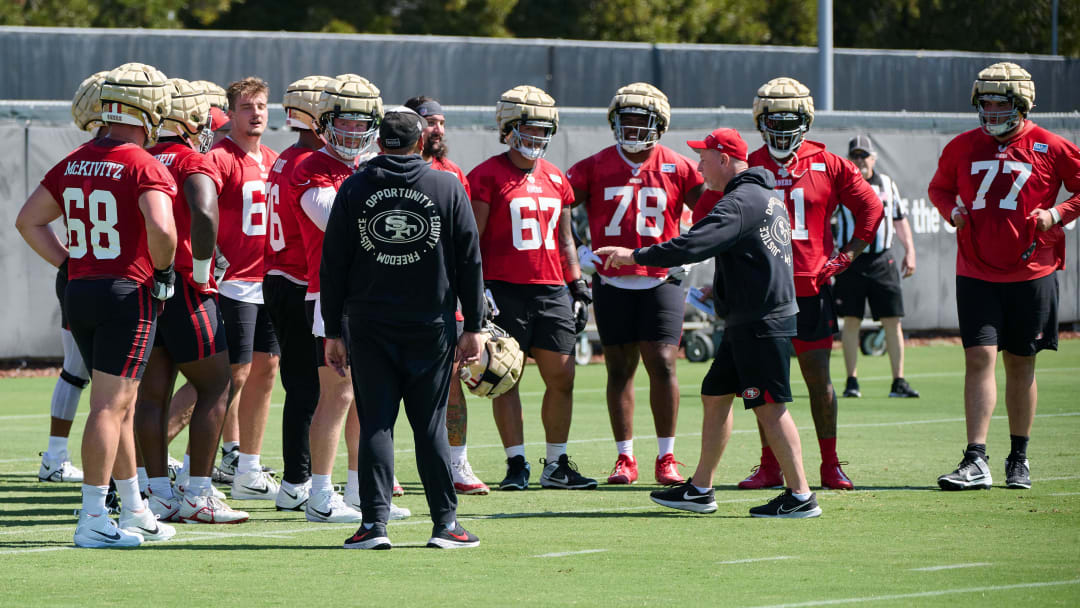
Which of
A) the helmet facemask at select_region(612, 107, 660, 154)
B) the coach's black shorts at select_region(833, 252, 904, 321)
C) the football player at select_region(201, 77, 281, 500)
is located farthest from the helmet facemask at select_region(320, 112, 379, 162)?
the coach's black shorts at select_region(833, 252, 904, 321)

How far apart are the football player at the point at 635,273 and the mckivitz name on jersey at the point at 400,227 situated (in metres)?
2.88

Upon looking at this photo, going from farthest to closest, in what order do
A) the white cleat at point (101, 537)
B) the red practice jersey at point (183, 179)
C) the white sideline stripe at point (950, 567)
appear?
1. the red practice jersey at point (183, 179)
2. the white cleat at point (101, 537)
3. the white sideline stripe at point (950, 567)

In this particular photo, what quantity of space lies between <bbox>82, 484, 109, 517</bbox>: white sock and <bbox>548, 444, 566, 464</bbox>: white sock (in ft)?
10.6

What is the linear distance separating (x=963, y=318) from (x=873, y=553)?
2915 mm

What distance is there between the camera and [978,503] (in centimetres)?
920

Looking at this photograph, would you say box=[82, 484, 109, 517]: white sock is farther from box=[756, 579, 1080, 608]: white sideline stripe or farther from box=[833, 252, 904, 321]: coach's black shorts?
box=[833, 252, 904, 321]: coach's black shorts

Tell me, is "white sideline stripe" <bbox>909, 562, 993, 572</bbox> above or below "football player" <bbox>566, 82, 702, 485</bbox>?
below

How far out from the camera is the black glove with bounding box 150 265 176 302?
7.75m

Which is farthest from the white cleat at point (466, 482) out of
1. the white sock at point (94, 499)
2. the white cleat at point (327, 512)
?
the white sock at point (94, 499)

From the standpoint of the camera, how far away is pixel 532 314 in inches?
403

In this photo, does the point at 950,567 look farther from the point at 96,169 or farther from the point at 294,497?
the point at 96,169

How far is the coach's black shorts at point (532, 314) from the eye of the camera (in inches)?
402

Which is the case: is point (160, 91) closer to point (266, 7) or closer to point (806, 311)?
point (806, 311)

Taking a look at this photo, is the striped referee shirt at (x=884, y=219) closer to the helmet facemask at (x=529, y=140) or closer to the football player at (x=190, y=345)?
the helmet facemask at (x=529, y=140)
